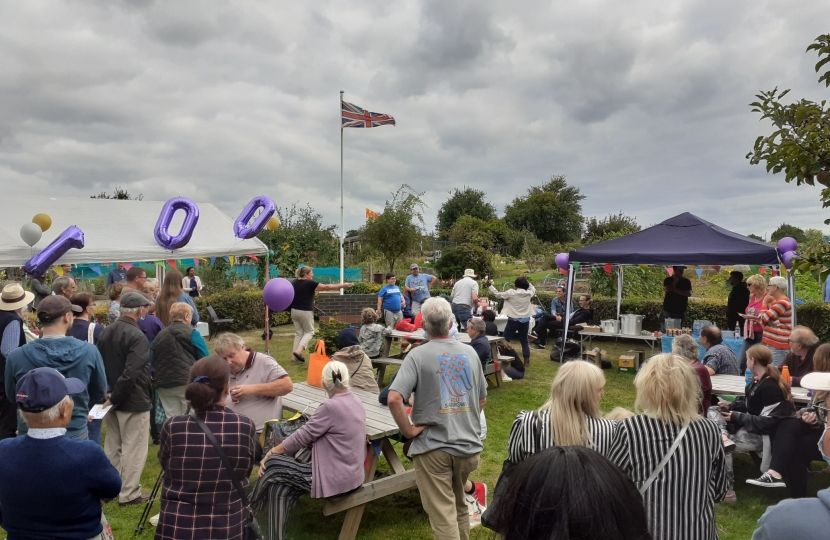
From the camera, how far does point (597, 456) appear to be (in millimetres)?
1028

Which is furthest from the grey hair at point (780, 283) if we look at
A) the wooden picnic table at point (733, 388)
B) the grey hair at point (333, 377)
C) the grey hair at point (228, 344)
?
the grey hair at point (228, 344)

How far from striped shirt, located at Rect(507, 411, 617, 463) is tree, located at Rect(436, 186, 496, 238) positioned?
166 ft

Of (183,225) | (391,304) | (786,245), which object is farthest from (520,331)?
(183,225)

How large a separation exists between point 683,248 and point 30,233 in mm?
9025

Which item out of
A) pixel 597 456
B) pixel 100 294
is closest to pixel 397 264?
pixel 100 294

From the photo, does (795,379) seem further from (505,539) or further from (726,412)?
(505,539)

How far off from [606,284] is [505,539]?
13.5m

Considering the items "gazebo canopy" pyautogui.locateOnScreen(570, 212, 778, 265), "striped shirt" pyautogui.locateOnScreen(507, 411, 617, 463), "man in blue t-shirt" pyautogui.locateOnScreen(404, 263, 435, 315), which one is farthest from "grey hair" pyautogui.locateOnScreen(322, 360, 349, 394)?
"man in blue t-shirt" pyautogui.locateOnScreen(404, 263, 435, 315)

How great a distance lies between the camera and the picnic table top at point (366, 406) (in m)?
3.66

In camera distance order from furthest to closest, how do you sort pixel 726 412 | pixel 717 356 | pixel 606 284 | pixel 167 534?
pixel 606 284, pixel 717 356, pixel 726 412, pixel 167 534

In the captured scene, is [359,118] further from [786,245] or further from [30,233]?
[786,245]

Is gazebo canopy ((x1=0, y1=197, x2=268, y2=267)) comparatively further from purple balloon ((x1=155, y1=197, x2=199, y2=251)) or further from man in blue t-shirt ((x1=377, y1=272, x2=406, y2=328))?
man in blue t-shirt ((x1=377, y1=272, x2=406, y2=328))

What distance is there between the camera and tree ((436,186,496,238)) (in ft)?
175

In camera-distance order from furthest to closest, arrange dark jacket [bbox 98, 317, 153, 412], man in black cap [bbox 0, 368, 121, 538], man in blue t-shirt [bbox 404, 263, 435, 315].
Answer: man in blue t-shirt [bbox 404, 263, 435, 315]
dark jacket [bbox 98, 317, 153, 412]
man in black cap [bbox 0, 368, 121, 538]
